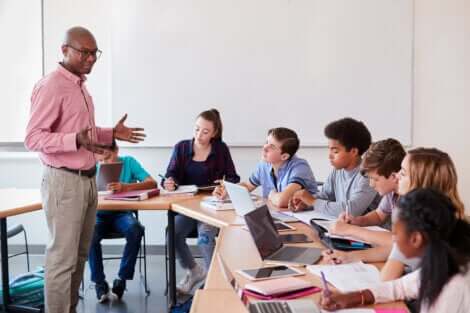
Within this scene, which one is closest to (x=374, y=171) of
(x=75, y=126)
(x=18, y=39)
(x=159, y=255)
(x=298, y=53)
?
(x=75, y=126)

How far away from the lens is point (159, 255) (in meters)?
4.43

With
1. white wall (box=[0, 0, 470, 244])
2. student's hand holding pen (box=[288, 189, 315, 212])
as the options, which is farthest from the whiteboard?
student's hand holding pen (box=[288, 189, 315, 212])

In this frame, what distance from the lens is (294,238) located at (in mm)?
2129

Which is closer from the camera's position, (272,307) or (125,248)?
(272,307)

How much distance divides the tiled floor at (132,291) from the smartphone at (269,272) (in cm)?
169

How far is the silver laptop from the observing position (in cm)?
239

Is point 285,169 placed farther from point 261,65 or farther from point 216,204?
point 261,65

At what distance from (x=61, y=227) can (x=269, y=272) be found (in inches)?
47.4

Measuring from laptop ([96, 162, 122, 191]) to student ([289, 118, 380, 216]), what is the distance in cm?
127

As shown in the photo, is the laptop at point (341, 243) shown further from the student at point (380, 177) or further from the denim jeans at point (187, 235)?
the denim jeans at point (187, 235)

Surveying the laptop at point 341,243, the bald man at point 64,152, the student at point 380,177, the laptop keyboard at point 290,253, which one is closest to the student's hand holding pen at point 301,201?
the student at point 380,177

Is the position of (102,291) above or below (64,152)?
below

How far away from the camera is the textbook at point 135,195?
308cm

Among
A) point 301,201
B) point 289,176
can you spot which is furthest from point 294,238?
point 289,176
